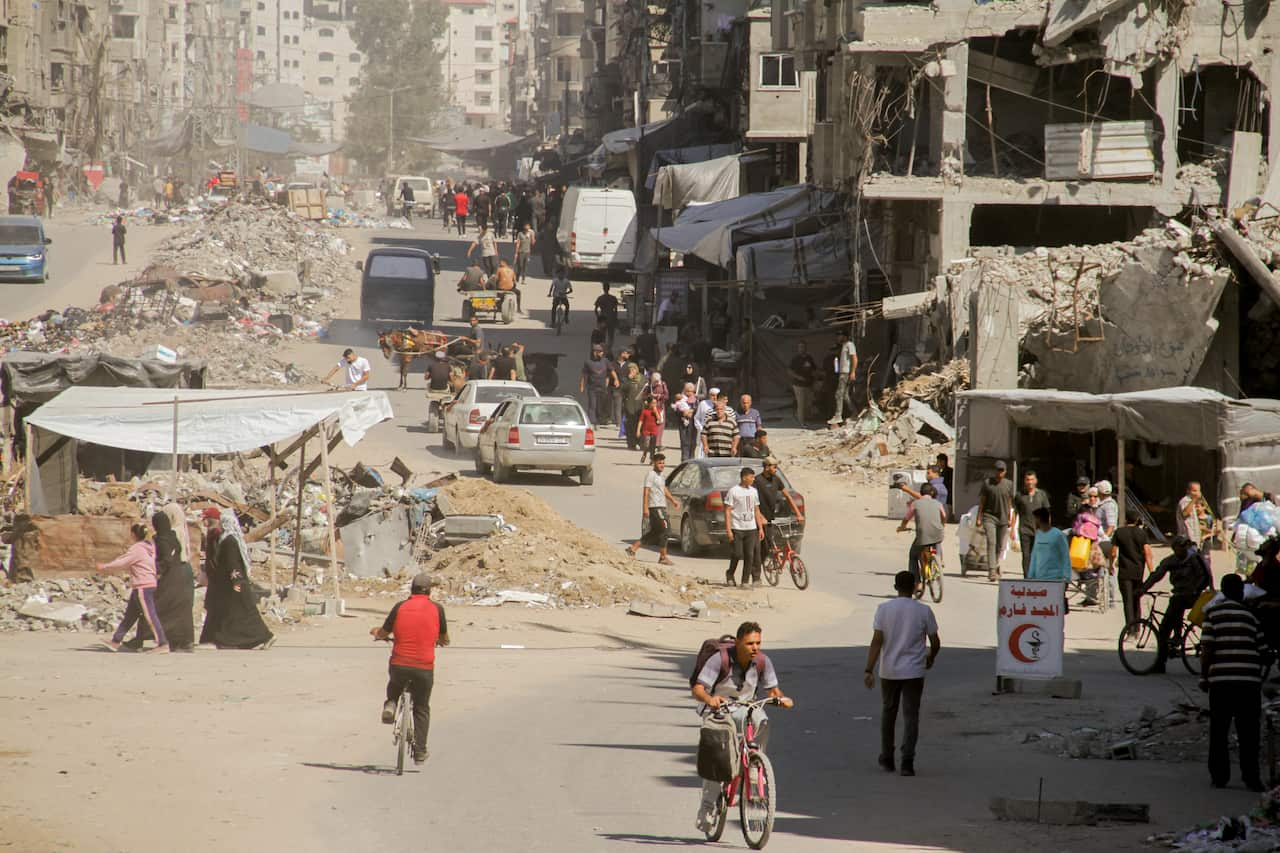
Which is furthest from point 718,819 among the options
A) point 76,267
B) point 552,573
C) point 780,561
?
point 76,267

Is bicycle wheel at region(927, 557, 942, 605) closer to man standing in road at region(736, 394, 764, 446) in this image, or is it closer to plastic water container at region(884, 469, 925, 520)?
plastic water container at region(884, 469, 925, 520)

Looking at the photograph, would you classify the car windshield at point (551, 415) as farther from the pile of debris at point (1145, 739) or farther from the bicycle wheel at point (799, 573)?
the pile of debris at point (1145, 739)

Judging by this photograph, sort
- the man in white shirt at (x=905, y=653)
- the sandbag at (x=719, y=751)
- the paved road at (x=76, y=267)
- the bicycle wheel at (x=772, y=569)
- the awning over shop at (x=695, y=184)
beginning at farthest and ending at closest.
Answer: the awning over shop at (x=695, y=184) → the paved road at (x=76, y=267) → the bicycle wheel at (x=772, y=569) → the man in white shirt at (x=905, y=653) → the sandbag at (x=719, y=751)

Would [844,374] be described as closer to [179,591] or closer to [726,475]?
[726,475]

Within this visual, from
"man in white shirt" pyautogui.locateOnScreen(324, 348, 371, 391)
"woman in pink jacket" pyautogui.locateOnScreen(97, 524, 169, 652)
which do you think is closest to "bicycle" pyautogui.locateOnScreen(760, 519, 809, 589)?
"woman in pink jacket" pyautogui.locateOnScreen(97, 524, 169, 652)

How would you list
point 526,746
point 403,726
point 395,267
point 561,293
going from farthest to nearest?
point 561,293, point 395,267, point 526,746, point 403,726

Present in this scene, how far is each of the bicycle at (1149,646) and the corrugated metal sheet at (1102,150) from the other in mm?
19222

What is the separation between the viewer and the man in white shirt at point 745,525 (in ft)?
68.8

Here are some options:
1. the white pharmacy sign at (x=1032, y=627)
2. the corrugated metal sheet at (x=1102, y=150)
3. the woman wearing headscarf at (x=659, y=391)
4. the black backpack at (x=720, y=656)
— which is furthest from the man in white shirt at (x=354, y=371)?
the black backpack at (x=720, y=656)

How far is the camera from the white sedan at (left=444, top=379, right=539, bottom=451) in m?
31.2

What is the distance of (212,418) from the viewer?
1978cm

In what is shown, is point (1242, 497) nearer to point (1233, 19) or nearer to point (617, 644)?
point (617, 644)

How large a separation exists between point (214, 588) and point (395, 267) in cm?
2928

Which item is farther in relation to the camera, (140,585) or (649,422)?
(649,422)
